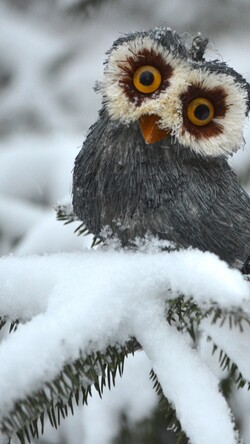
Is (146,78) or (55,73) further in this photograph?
(55,73)

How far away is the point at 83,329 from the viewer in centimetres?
48

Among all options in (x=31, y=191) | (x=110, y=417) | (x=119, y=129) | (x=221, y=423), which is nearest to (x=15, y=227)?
(x=31, y=191)

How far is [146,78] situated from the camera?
0.54 m

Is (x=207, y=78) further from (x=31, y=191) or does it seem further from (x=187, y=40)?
(x=31, y=191)

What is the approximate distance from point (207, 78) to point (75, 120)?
39.2 inches

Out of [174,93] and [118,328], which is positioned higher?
[174,93]

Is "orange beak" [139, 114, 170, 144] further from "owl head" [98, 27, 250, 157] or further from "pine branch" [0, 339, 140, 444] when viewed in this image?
"pine branch" [0, 339, 140, 444]

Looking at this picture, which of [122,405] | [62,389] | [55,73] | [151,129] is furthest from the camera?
[55,73]

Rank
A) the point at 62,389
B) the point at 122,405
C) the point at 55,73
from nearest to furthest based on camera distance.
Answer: the point at 62,389 < the point at 122,405 < the point at 55,73

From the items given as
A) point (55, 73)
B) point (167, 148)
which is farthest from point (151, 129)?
point (55, 73)

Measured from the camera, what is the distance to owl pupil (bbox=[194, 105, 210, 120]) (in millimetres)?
548

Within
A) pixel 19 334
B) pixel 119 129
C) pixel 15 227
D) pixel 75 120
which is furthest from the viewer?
pixel 75 120

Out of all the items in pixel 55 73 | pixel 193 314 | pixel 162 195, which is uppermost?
pixel 55 73

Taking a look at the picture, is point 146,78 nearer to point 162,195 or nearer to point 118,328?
point 162,195
